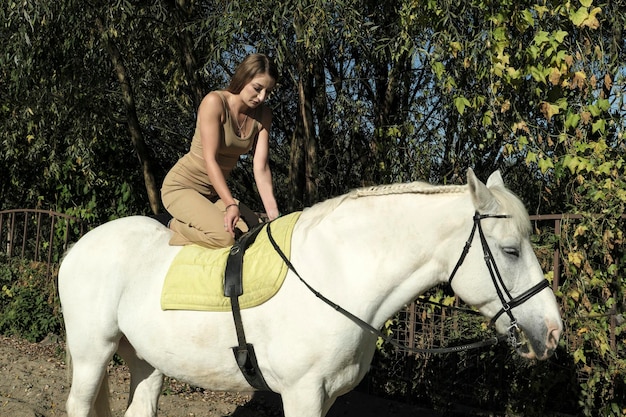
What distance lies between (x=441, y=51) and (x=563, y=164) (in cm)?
146

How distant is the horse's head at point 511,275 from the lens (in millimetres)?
2939

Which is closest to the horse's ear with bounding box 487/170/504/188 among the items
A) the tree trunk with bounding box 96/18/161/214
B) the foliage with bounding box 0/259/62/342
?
the tree trunk with bounding box 96/18/161/214

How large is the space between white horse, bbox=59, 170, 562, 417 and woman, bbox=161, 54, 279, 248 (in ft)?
1.38

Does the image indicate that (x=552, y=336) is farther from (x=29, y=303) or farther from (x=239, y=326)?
(x=29, y=303)

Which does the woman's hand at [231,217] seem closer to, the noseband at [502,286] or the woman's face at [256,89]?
the woman's face at [256,89]

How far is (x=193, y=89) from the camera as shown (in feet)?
28.0

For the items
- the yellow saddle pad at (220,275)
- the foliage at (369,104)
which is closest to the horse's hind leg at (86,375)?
the yellow saddle pad at (220,275)

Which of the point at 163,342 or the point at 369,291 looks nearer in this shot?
the point at 369,291

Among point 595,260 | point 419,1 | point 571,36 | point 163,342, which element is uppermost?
point 419,1

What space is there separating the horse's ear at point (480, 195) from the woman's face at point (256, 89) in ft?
4.22

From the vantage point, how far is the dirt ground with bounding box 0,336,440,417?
6195 mm

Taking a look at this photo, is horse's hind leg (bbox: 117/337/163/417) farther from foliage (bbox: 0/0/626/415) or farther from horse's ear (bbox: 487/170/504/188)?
foliage (bbox: 0/0/626/415)

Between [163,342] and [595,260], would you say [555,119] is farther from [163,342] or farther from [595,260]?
[163,342]

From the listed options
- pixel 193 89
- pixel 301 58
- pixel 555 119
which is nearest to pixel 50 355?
pixel 193 89
